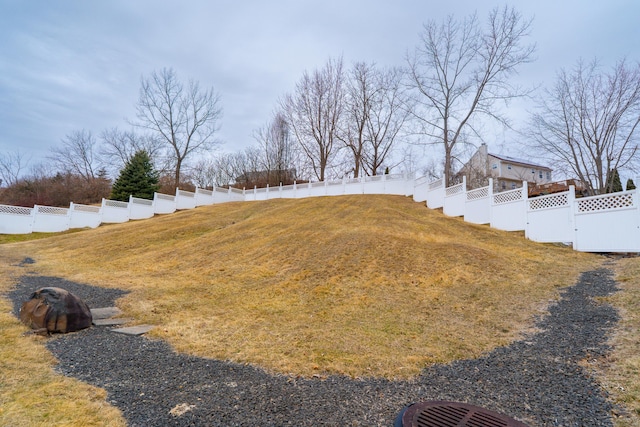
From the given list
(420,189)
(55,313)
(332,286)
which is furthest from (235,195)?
(55,313)

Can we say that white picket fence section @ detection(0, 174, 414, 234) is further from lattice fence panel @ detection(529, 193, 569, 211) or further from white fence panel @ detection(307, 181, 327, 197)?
lattice fence panel @ detection(529, 193, 569, 211)

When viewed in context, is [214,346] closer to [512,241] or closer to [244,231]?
[244,231]

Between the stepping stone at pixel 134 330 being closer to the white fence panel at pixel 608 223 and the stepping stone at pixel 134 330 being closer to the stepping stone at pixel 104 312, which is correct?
the stepping stone at pixel 104 312

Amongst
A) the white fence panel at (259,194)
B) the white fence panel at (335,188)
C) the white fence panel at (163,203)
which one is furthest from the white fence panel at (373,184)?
the white fence panel at (163,203)

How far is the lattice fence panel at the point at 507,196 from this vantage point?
33.3 feet

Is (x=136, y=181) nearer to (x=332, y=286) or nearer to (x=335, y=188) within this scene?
(x=335, y=188)

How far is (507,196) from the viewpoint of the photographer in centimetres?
1059

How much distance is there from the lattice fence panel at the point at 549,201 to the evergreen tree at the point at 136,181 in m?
24.6

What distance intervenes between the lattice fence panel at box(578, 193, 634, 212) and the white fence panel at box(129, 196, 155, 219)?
72.6 feet

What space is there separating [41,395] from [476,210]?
12730 millimetres

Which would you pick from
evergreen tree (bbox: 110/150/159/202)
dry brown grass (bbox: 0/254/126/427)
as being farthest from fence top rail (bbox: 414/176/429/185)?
evergreen tree (bbox: 110/150/159/202)

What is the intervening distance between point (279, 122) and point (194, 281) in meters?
30.6

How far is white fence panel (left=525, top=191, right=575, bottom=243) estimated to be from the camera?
335 inches

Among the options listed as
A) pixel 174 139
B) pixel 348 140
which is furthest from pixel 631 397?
pixel 174 139
